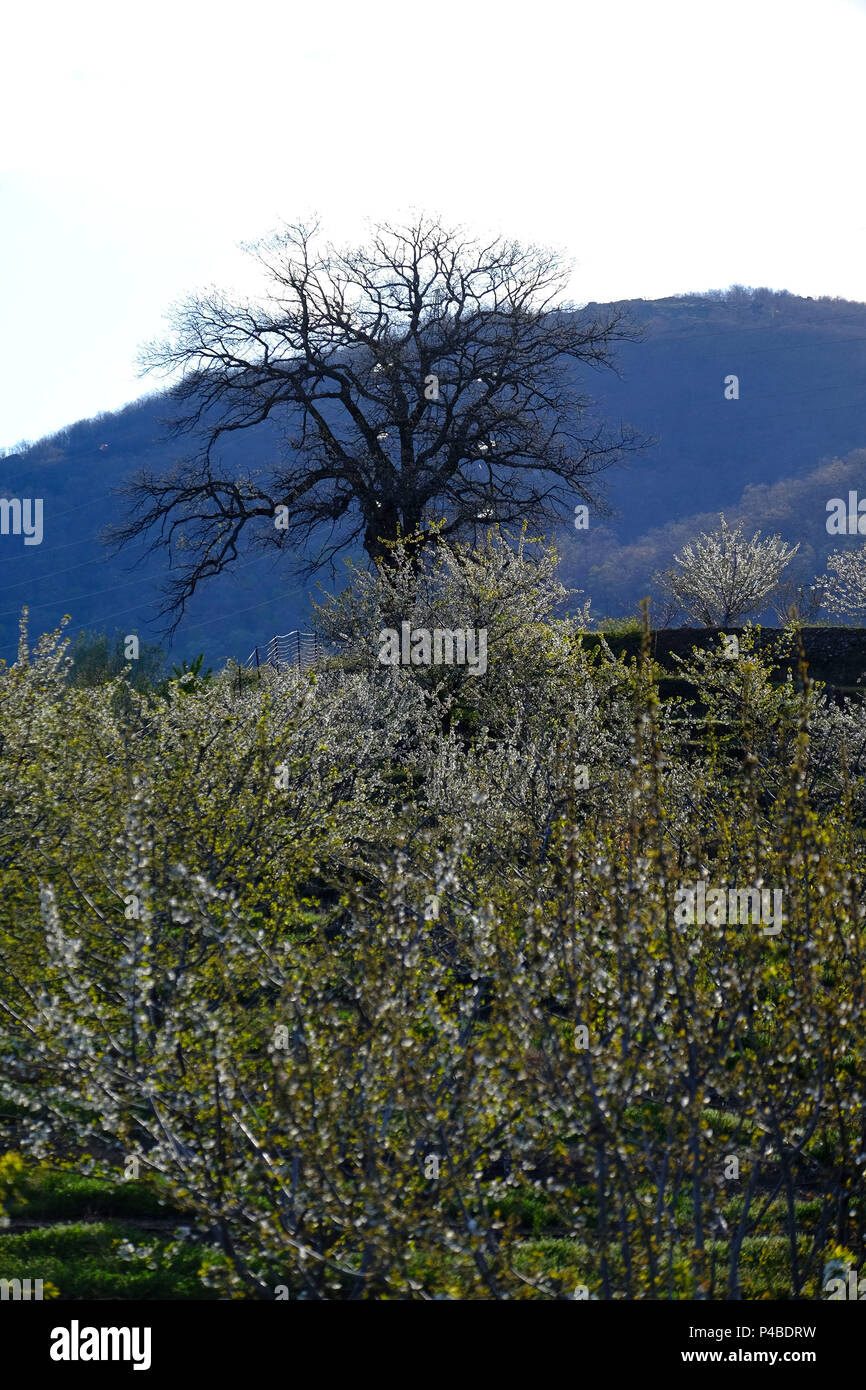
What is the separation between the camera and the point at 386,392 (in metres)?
27.4

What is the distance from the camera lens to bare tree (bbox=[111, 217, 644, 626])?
87.5 feet

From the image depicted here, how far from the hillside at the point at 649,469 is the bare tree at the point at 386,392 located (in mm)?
42565

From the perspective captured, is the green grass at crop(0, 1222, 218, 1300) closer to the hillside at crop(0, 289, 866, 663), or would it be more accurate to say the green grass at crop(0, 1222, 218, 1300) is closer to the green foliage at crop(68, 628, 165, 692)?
the green foliage at crop(68, 628, 165, 692)

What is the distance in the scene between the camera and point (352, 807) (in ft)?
32.1

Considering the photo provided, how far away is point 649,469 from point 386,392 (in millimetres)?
70123

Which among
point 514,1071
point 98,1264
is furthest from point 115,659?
point 514,1071

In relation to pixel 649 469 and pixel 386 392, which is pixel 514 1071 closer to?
pixel 386 392

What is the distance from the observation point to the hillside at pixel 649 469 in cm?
7862

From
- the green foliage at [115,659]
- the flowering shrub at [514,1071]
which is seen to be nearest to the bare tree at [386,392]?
A: the green foliage at [115,659]

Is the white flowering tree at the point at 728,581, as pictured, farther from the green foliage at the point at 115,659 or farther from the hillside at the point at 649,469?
the hillside at the point at 649,469

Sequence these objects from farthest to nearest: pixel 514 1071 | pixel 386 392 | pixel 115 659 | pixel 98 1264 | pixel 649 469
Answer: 1. pixel 649 469
2. pixel 115 659
3. pixel 386 392
4. pixel 98 1264
5. pixel 514 1071

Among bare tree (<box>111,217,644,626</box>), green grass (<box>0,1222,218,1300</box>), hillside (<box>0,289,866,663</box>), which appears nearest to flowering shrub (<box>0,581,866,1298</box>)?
green grass (<box>0,1222,218,1300</box>)
